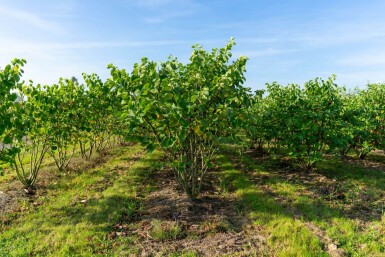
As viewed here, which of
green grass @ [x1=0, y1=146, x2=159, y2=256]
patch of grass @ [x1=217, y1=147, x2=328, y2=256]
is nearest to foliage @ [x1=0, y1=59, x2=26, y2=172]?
green grass @ [x1=0, y1=146, x2=159, y2=256]

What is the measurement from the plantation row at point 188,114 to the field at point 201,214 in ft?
2.64

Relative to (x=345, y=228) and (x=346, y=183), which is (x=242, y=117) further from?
(x=346, y=183)

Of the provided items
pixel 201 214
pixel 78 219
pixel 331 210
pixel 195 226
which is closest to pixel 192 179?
pixel 201 214

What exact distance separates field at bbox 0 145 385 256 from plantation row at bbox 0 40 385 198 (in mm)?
805

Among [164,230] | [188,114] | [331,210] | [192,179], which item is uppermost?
[188,114]

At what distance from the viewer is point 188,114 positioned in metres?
6.04

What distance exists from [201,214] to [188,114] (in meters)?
2.43

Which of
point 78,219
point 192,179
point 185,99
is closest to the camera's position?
point 185,99

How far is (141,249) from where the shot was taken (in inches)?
209

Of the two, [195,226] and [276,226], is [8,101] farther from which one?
[276,226]

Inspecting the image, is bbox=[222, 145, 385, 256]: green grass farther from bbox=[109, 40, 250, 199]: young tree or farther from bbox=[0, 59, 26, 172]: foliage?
bbox=[0, 59, 26, 172]: foliage

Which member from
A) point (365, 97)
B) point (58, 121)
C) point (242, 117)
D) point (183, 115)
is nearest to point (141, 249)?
point (183, 115)

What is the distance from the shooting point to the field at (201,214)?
17.5 ft

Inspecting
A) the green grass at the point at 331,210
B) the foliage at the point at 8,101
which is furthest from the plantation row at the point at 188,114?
the green grass at the point at 331,210
